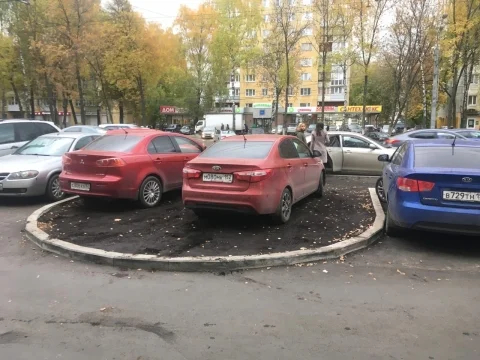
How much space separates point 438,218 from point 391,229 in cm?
97

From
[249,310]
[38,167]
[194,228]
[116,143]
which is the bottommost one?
[249,310]

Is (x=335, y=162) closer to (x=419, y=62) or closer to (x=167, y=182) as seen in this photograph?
(x=167, y=182)

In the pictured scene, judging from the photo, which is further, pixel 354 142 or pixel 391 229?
pixel 354 142

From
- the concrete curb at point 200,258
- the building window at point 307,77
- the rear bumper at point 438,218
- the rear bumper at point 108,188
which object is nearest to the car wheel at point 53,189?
the rear bumper at point 108,188

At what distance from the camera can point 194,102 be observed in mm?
58812

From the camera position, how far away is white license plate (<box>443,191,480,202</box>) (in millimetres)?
5262

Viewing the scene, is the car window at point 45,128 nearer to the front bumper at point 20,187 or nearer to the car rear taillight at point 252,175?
the front bumper at point 20,187

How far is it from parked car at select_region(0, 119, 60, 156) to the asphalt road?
7078 millimetres

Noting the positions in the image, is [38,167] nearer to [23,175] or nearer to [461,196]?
[23,175]

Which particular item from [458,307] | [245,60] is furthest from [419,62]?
[458,307]

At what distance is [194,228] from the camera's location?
6559mm

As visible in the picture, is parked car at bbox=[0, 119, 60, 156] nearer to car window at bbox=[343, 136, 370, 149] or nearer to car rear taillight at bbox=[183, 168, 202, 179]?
car rear taillight at bbox=[183, 168, 202, 179]

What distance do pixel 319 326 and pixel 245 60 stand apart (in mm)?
37618

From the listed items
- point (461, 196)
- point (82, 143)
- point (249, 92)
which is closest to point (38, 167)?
point (82, 143)
